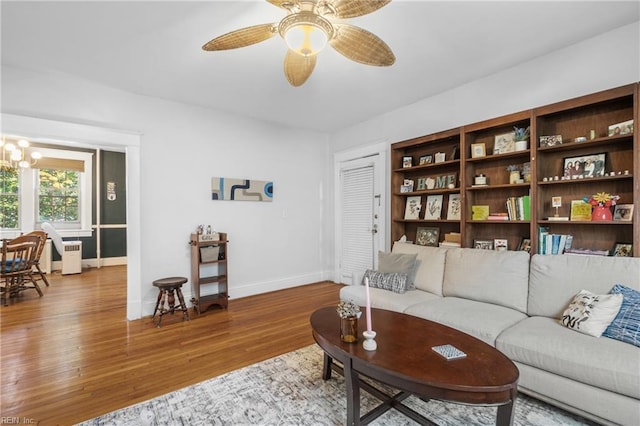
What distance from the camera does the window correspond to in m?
6.01

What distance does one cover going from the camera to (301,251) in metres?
5.00

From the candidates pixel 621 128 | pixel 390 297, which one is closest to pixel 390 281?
pixel 390 297

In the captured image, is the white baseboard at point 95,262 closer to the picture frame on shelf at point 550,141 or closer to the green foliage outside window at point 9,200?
the green foliage outside window at point 9,200

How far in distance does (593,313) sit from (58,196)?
8893 mm

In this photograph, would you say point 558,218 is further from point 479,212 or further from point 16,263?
point 16,263

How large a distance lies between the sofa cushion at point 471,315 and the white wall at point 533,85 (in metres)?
1.77

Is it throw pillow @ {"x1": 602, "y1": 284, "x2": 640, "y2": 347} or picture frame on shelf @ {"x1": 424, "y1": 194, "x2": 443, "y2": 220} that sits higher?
picture frame on shelf @ {"x1": 424, "y1": 194, "x2": 443, "y2": 220}

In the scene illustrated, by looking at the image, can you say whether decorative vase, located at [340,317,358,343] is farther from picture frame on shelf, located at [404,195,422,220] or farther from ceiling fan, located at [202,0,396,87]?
picture frame on shelf, located at [404,195,422,220]

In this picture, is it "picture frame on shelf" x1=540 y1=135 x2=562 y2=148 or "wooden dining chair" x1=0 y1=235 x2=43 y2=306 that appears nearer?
"picture frame on shelf" x1=540 y1=135 x2=562 y2=148

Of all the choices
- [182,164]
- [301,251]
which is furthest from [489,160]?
[182,164]

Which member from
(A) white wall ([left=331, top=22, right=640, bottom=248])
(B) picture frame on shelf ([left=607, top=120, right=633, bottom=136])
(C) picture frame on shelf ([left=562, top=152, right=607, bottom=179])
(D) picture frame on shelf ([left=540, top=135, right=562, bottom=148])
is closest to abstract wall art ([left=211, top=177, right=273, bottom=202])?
(A) white wall ([left=331, top=22, right=640, bottom=248])

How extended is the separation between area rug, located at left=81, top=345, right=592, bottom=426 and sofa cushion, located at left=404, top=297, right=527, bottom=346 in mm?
439

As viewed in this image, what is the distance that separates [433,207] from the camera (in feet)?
12.1

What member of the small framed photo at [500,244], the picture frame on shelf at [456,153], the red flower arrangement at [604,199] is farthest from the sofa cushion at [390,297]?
the picture frame on shelf at [456,153]
